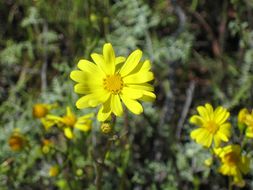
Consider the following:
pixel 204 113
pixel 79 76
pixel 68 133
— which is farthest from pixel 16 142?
pixel 204 113

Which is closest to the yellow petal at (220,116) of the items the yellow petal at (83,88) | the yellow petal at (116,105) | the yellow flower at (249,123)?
the yellow flower at (249,123)

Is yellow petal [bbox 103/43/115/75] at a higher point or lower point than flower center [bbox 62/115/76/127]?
higher

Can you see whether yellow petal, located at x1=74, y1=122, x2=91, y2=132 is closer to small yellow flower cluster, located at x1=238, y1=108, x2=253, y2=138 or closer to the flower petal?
the flower petal

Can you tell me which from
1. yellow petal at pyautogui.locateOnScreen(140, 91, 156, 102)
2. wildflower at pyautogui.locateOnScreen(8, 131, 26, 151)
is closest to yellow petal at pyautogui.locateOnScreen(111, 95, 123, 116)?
yellow petal at pyautogui.locateOnScreen(140, 91, 156, 102)

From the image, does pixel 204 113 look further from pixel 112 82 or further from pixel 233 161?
pixel 112 82

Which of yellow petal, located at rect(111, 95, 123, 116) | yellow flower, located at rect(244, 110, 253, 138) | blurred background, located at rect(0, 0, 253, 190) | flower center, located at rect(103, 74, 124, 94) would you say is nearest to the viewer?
yellow petal, located at rect(111, 95, 123, 116)

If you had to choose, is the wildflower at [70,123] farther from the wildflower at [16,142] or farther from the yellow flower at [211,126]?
the yellow flower at [211,126]
